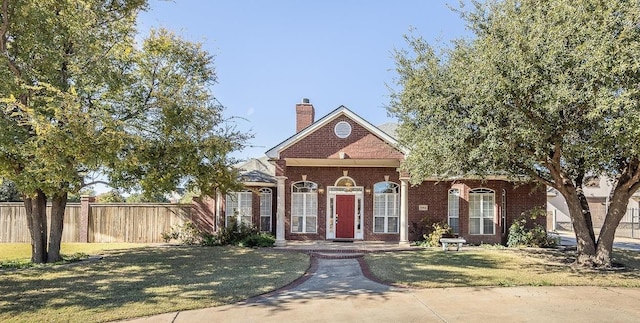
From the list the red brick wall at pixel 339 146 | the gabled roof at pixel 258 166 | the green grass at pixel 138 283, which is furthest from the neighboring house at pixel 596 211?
the green grass at pixel 138 283

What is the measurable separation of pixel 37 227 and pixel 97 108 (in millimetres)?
4443

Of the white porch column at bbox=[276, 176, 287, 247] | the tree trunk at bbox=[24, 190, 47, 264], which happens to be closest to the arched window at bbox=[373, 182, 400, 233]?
the white porch column at bbox=[276, 176, 287, 247]

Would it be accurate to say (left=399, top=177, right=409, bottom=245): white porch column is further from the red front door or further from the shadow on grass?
the red front door

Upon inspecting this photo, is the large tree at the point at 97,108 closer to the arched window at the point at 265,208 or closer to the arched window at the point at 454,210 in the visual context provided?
the arched window at the point at 265,208

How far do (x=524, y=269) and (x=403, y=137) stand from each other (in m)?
5.26

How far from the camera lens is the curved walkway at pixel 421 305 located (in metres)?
7.31

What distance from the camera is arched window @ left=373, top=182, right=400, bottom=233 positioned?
19547 mm

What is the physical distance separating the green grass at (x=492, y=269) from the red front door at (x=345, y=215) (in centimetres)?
421

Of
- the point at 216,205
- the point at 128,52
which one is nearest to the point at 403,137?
the point at 128,52

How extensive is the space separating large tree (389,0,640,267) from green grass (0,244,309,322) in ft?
19.0

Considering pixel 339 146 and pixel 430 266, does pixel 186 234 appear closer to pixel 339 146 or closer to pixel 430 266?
pixel 339 146

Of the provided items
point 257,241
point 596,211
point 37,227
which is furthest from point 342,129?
point 596,211

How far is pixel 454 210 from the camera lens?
763 inches

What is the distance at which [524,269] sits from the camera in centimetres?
1218
